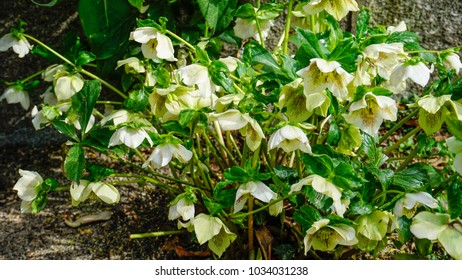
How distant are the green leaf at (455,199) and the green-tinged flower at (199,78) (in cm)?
46

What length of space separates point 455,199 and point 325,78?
30cm

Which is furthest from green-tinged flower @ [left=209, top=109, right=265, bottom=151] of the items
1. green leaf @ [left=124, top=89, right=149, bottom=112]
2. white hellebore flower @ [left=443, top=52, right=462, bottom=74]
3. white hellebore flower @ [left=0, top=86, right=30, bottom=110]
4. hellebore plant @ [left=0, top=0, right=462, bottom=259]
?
white hellebore flower @ [left=0, top=86, right=30, bottom=110]

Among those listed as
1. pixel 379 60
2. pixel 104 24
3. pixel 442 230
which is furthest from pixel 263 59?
pixel 104 24

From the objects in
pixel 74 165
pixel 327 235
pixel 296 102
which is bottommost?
pixel 327 235

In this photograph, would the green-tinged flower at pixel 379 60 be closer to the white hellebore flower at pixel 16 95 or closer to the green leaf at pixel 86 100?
the green leaf at pixel 86 100

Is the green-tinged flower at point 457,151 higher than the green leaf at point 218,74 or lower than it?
lower

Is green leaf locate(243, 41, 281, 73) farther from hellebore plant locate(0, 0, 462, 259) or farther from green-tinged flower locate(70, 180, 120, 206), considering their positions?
green-tinged flower locate(70, 180, 120, 206)

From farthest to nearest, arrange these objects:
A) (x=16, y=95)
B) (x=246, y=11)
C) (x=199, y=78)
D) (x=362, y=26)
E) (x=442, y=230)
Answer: (x=16, y=95) < (x=246, y=11) < (x=362, y=26) < (x=199, y=78) < (x=442, y=230)

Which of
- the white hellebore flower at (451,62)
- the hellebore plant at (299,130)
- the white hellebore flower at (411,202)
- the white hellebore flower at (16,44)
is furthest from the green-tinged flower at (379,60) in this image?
the white hellebore flower at (16,44)

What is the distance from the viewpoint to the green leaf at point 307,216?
3.53 feet

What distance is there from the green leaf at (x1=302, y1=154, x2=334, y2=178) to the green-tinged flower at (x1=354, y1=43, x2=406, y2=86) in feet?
0.60

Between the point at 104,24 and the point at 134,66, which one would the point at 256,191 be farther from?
the point at 104,24

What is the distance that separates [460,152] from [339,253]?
0.40 meters

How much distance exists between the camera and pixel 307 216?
108cm
